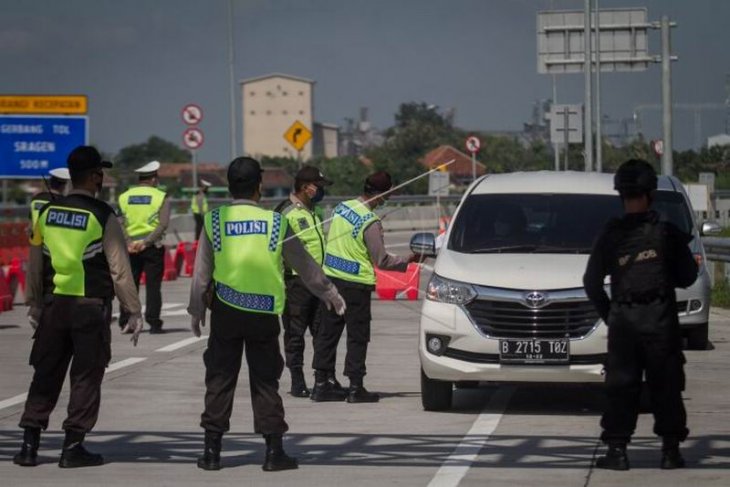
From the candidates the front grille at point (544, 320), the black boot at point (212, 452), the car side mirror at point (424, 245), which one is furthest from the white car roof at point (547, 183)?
the black boot at point (212, 452)

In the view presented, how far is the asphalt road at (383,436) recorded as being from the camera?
33.5 ft

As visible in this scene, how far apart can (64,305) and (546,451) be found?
3.09m

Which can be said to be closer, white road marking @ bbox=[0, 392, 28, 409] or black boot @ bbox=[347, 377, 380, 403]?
white road marking @ bbox=[0, 392, 28, 409]

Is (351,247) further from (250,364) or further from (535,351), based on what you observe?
(250,364)

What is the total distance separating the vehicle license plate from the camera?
41.9ft

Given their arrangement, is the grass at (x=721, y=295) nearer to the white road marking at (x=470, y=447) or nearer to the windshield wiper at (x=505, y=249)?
the white road marking at (x=470, y=447)

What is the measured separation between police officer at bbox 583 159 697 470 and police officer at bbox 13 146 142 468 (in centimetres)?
287

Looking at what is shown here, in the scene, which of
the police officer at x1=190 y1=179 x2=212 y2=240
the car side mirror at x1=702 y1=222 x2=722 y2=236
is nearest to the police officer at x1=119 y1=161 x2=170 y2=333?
the car side mirror at x1=702 y1=222 x2=722 y2=236

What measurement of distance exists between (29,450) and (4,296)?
14.5m

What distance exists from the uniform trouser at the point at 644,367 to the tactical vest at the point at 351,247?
4086mm

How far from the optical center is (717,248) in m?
23.9

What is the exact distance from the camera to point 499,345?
12.9 meters

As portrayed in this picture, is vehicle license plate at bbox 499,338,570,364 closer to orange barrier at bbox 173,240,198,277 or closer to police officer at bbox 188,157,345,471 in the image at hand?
police officer at bbox 188,157,345,471

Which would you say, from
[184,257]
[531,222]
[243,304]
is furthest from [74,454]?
[184,257]
